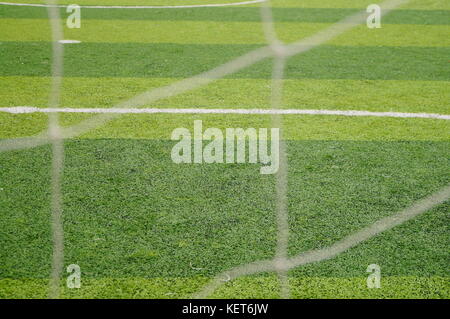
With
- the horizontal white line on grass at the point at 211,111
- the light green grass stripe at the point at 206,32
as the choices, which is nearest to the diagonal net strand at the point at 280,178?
the horizontal white line on grass at the point at 211,111

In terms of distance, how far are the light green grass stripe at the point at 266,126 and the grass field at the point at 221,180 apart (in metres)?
0.01

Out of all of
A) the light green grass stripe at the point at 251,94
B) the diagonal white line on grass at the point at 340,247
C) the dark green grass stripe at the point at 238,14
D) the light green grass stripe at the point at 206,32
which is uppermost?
the dark green grass stripe at the point at 238,14

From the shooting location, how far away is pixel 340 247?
9.91 feet

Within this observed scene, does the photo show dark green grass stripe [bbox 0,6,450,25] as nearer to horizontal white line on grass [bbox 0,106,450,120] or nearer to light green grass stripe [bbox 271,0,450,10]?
light green grass stripe [bbox 271,0,450,10]

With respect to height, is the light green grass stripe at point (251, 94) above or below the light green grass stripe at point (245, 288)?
above

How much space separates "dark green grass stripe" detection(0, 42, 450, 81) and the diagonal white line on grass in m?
2.78

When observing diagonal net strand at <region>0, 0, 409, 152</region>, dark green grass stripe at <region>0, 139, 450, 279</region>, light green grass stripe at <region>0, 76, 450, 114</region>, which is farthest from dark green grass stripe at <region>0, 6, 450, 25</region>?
dark green grass stripe at <region>0, 139, 450, 279</region>

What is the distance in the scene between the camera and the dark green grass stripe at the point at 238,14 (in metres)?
9.13

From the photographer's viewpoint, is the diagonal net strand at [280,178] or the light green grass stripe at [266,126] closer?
the diagonal net strand at [280,178]

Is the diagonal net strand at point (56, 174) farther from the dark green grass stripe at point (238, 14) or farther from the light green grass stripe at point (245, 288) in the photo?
the dark green grass stripe at point (238, 14)

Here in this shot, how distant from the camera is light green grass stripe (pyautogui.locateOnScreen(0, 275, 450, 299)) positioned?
2.63 meters

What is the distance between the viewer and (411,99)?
211 inches
